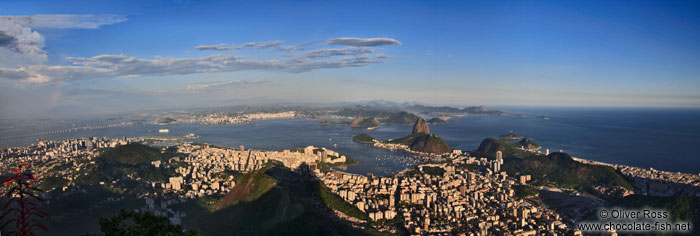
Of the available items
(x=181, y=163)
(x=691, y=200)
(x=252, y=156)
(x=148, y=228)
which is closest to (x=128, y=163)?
(x=181, y=163)

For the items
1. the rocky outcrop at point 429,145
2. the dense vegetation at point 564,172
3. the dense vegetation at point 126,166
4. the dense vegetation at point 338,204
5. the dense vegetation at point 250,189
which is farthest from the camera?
the rocky outcrop at point 429,145

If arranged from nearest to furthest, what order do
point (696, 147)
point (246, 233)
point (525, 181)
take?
point (246, 233) → point (525, 181) → point (696, 147)

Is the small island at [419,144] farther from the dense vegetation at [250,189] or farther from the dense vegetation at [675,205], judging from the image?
the dense vegetation at [250,189]

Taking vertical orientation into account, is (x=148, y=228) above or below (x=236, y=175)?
above

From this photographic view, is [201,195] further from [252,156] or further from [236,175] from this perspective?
[252,156]

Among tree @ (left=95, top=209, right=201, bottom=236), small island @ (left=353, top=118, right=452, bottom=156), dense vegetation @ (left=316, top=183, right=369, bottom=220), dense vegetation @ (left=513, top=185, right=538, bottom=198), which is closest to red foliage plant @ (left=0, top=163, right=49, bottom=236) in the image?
tree @ (left=95, top=209, right=201, bottom=236)

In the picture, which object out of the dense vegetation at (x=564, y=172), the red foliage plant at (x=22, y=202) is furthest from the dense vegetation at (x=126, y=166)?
the dense vegetation at (x=564, y=172)

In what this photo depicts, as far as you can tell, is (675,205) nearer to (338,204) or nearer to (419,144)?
(338,204)

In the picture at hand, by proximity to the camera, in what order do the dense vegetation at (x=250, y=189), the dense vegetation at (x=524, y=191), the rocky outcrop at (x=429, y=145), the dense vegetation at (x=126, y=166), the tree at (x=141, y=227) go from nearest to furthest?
the tree at (x=141, y=227) < the dense vegetation at (x=250, y=189) < the dense vegetation at (x=524, y=191) < the dense vegetation at (x=126, y=166) < the rocky outcrop at (x=429, y=145)

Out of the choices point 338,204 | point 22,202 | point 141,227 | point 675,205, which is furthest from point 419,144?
point 22,202
